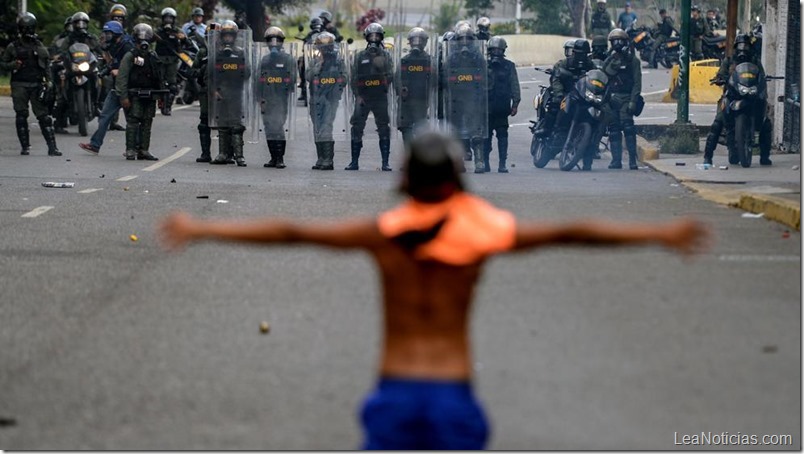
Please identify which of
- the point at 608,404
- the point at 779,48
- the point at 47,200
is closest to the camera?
the point at 608,404

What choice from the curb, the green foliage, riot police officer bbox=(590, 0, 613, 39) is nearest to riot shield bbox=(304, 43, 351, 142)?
the curb

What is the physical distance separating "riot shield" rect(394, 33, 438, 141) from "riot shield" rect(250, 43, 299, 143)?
146cm

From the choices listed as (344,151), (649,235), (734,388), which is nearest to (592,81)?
(344,151)

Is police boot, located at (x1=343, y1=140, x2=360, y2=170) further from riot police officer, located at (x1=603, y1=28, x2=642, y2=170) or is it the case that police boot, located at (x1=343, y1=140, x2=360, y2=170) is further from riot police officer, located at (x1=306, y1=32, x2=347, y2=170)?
riot police officer, located at (x1=603, y1=28, x2=642, y2=170)

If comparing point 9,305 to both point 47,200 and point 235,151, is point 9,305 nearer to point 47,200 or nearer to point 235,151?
point 47,200

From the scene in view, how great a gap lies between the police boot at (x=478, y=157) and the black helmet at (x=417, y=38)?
1.47 meters

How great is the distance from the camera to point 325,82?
881 inches

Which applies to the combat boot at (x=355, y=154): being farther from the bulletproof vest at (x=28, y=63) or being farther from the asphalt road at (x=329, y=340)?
the asphalt road at (x=329, y=340)

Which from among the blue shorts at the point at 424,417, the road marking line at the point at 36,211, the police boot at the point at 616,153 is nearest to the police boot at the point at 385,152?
the police boot at the point at 616,153

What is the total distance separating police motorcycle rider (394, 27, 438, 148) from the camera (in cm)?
2219

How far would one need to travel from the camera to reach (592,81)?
Result: 21.5 meters

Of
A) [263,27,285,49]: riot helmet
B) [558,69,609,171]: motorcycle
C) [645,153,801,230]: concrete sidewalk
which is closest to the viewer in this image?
[645,153,801,230]: concrete sidewalk

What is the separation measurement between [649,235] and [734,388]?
3005 millimetres

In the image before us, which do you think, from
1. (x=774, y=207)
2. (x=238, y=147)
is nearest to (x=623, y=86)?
(x=238, y=147)
